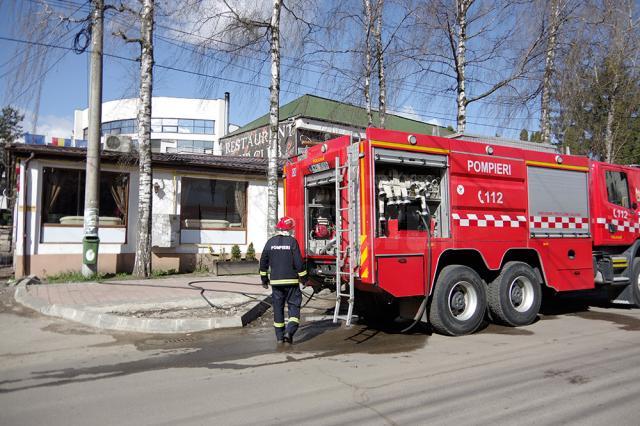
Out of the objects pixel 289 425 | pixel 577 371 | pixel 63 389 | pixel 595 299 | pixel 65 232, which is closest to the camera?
pixel 289 425

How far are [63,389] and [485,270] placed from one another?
624cm

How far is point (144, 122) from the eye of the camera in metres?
13.0

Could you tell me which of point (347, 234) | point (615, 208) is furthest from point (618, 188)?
point (347, 234)

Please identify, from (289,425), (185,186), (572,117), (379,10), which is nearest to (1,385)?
(289,425)

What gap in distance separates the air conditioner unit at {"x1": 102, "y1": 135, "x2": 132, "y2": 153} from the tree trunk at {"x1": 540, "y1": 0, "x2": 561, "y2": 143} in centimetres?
1270

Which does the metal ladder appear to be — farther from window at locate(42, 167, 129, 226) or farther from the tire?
window at locate(42, 167, 129, 226)

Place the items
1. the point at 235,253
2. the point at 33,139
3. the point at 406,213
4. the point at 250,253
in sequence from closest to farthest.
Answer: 1. the point at 406,213
2. the point at 33,139
3. the point at 235,253
4. the point at 250,253

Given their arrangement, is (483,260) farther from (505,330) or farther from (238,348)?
(238,348)

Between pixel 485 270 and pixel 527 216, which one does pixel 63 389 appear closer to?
pixel 485 270

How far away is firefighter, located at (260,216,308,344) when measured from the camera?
703cm

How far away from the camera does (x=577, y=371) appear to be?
5.56 metres

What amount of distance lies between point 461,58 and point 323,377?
11275 millimetres

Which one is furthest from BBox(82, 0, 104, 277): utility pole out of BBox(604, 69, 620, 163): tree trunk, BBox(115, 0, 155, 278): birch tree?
BBox(604, 69, 620, 163): tree trunk

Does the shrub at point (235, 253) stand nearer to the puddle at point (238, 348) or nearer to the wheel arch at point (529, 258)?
the puddle at point (238, 348)
